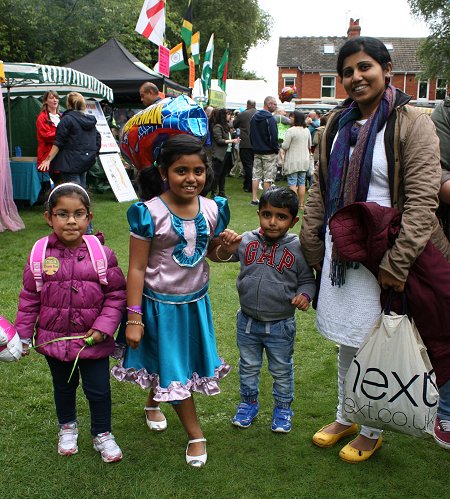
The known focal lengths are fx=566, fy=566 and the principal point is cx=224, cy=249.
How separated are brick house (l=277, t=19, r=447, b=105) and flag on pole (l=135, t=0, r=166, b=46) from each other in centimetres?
3185

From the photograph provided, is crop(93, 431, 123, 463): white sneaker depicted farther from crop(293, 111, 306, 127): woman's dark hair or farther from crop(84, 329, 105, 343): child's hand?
crop(293, 111, 306, 127): woman's dark hair

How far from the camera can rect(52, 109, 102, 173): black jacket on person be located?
7.32m

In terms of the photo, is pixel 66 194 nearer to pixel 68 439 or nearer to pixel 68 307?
pixel 68 307

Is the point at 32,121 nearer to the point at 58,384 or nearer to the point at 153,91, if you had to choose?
the point at 153,91

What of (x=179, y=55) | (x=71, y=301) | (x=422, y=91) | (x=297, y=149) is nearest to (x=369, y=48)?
(x=71, y=301)

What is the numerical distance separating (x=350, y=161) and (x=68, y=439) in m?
1.87

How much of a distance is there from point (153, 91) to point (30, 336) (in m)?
4.36

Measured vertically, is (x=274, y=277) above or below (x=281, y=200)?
below

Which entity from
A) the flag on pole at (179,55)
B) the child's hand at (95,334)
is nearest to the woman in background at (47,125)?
the flag on pole at (179,55)

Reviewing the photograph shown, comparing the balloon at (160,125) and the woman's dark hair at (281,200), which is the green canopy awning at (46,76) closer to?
the balloon at (160,125)

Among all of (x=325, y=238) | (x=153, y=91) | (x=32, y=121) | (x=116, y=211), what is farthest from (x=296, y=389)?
(x=32, y=121)

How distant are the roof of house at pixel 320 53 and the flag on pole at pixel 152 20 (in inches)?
1317

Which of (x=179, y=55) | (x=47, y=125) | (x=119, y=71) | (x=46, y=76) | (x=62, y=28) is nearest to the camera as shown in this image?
(x=46, y=76)

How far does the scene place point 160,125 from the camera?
8.45ft
